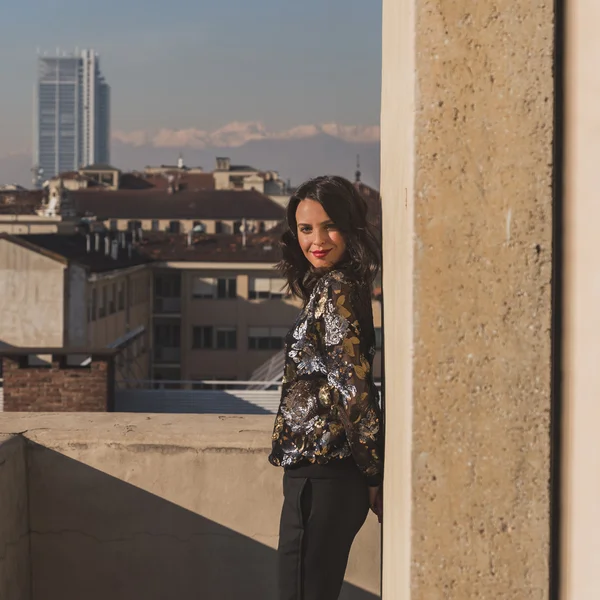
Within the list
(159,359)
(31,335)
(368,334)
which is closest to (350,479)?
(368,334)

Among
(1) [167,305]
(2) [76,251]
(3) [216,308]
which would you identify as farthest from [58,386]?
(3) [216,308]

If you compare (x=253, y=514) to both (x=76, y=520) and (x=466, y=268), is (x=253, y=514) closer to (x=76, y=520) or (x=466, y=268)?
(x=76, y=520)

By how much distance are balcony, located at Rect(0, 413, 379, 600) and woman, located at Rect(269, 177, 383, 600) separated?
0.85 metres

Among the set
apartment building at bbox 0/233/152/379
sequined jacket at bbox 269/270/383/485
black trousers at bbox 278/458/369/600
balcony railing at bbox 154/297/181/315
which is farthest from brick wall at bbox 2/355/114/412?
balcony railing at bbox 154/297/181/315

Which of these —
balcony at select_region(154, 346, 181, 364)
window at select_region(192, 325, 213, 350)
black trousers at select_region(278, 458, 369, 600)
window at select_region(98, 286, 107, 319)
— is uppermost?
black trousers at select_region(278, 458, 369, 600)

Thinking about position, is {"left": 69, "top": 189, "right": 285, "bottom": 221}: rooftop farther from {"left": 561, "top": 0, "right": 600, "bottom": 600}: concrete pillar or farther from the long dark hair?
{"left": 561, "top": 0, "right": 600, "bottom": 600}: concrete pillar

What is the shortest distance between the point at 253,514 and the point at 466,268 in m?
1.87

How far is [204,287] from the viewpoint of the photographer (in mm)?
51281

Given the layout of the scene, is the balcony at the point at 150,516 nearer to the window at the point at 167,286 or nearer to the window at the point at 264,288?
the window at the point at 264,288

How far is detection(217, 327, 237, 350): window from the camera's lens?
51688mm

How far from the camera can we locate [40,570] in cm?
360

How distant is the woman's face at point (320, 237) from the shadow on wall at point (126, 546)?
117 cm

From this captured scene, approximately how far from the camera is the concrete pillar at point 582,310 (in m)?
1.75

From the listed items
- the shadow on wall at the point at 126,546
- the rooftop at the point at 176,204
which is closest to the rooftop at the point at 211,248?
the rooftop at the point at 176,204
